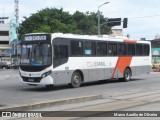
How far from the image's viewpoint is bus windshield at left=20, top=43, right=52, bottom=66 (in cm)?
2070

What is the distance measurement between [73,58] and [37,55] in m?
2.43

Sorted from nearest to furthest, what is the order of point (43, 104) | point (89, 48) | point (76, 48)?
point (43, 104), point (76, 48), point (89, 48)

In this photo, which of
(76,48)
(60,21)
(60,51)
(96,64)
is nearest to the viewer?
(60,51)

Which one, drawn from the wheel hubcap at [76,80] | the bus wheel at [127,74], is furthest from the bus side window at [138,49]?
the wheel hubcap at [76,80]

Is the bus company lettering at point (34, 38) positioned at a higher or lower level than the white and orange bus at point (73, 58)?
higher

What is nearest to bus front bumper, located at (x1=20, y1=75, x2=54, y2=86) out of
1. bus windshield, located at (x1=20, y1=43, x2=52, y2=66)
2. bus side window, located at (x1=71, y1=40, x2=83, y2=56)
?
bus windshield, located at (x1=20, y1=43, x2=52, y2=66)

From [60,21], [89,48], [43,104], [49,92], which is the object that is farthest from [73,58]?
[60,21]

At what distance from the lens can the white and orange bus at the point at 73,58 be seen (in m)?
20.8

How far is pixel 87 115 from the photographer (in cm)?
1183

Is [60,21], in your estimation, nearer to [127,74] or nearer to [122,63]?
[127,74]

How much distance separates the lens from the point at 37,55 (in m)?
20.9

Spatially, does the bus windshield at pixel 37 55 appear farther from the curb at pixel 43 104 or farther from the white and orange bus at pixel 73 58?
the curb at pixel 43 104

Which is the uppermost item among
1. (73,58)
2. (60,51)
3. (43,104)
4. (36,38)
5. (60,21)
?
(60,21)

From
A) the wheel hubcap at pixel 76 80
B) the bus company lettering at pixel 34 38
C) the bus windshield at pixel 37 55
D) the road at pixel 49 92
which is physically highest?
the bus company lettering at pixel 34 38
